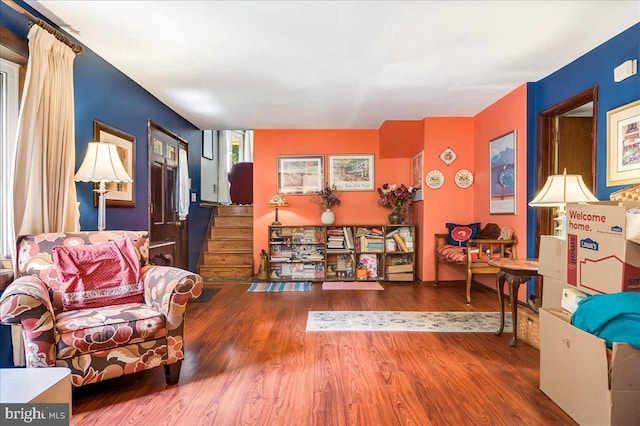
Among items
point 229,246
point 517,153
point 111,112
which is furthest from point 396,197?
point 111,112

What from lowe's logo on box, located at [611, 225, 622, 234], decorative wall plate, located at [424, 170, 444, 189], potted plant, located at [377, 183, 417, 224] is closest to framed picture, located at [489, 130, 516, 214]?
decorative wall plate, located at [424, 170, 444, 189]

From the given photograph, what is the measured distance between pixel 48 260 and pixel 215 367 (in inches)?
47.4

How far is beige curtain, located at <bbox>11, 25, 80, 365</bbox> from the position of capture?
2.21 metres

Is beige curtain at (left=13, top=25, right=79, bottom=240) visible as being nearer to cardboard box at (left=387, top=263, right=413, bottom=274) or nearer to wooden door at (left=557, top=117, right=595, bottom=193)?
cardboard box at (left=387, top=263, right=413, bottom=274)

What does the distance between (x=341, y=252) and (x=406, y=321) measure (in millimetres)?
2146

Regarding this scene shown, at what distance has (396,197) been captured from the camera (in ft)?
17.7

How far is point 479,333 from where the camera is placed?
2979 millimetres

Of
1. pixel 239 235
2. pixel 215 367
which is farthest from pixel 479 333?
pixel 239 235

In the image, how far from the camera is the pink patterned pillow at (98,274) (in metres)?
2.06

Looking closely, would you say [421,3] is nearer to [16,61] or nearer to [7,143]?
[16,61]

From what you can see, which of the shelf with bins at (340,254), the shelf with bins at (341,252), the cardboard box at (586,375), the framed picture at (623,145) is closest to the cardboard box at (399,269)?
the shelf with bins at (341,252)

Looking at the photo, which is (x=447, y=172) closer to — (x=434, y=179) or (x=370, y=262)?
(x=434, y=179)

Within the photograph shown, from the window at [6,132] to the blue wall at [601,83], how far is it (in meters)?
4.21

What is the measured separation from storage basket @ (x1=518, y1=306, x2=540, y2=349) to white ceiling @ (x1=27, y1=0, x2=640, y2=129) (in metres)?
2.11
